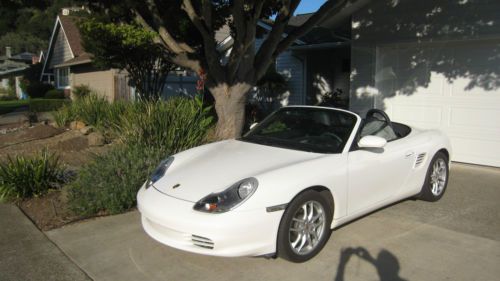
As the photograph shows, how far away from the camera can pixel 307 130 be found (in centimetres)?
489

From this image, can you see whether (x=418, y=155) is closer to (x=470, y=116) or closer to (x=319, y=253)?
(x=319, y=253)

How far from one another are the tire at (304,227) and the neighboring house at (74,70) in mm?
14257

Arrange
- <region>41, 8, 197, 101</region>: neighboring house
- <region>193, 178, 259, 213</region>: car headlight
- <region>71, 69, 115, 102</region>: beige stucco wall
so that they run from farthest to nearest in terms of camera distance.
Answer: <region>71, 69, 115, 102</region>: beige stucco wall → <region>41, 8, 197, 101</region>: neighboring house → <region>193, 178, 259, 213</region>: car headlight

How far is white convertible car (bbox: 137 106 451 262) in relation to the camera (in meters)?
3.57

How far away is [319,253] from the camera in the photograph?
411cm

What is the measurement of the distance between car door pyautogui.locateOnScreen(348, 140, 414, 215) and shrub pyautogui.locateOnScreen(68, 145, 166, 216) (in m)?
2.57

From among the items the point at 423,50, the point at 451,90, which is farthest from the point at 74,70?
the point at 451,90

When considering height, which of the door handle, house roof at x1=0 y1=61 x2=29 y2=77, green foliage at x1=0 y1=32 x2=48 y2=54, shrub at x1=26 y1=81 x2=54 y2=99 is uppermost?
green foliage at x1=0 y1=32 x2=48 y2=54

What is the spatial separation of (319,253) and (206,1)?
4423mm

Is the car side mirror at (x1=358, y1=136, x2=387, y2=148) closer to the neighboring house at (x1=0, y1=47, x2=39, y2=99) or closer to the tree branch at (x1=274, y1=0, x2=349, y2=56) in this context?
the tree branch at (x1=274, y1=0, x2=349, y2=56)

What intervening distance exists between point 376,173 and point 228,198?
68.3 inches

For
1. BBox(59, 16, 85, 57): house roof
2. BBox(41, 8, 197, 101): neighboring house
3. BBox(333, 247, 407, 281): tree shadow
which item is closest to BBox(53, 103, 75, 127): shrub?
BBox(41, 8, 197, 101): neighboring house

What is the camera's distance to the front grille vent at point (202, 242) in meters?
3.52

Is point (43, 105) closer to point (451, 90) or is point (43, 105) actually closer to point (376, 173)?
point (451, 90)
